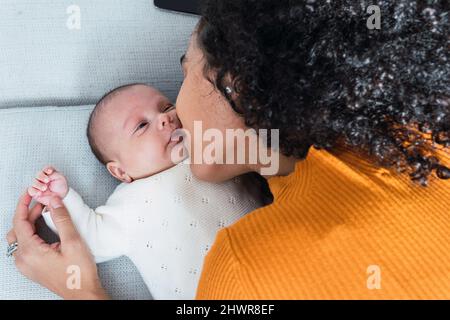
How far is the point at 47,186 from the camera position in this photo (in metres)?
1.05

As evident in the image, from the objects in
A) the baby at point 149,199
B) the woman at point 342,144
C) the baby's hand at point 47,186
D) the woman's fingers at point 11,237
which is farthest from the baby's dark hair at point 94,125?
the woman at point 342,144

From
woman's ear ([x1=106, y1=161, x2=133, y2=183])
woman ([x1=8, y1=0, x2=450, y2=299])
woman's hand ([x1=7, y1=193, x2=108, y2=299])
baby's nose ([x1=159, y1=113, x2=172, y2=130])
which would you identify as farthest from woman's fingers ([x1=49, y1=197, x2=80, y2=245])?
woman ([x1=8, y1=0, x2=450, y2=299])

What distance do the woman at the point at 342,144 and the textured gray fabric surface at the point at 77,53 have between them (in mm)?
525

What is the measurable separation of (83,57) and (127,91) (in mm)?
212

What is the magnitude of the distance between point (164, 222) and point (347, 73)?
482 millimetres

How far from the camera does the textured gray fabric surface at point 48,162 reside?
40.9 inches

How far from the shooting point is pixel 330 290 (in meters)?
0.65

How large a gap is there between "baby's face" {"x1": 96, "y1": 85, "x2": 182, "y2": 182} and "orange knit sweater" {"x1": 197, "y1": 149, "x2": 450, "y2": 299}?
421 mm

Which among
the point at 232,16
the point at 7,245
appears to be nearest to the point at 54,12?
the point at 7,245

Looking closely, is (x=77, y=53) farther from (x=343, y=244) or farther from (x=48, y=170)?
(x=343, y=244)

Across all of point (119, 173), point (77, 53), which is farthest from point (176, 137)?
point (77, 53)

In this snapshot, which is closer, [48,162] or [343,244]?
[343,244]

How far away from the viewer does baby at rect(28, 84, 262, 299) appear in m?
1.00

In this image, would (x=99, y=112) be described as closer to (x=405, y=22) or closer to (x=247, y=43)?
(x=247, y=43)
